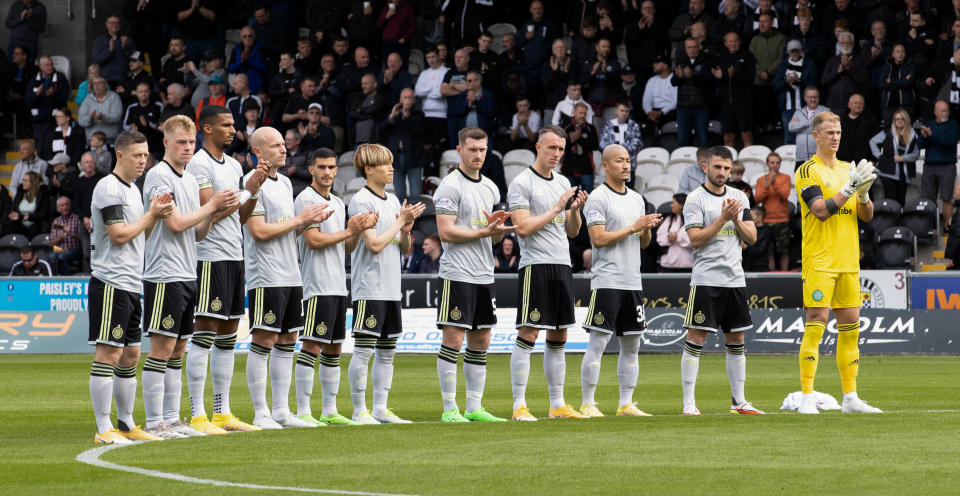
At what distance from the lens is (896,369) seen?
18141 millimetres

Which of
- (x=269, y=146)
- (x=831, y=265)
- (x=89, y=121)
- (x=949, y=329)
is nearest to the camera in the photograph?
(x=269, y=146)

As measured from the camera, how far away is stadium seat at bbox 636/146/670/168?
26016mm

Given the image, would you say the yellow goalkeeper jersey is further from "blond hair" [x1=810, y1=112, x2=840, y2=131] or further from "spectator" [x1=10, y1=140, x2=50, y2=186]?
"spectator" [x1=10, y1=140, x2=50, y2=186]

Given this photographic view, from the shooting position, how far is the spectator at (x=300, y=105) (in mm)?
26906

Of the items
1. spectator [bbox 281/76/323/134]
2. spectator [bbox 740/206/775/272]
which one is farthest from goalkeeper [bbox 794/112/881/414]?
spectator [bbox 281/76/323/134]

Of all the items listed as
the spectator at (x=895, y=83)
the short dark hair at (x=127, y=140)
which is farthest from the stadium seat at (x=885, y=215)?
the short dark hair at (x=127, y=140)

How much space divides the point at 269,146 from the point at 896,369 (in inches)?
419

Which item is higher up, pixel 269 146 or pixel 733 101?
pixel 733 101

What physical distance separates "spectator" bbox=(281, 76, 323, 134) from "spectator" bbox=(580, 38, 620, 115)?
5.59 metres

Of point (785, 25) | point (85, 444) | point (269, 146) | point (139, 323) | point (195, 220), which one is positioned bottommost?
point (85, 444)

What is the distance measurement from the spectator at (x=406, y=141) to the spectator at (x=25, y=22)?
31.5 ft

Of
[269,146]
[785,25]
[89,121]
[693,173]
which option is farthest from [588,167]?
[269,146]

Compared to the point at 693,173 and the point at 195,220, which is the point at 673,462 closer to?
the point at 195,220

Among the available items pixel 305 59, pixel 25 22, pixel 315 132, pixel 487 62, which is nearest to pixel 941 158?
pixel 487 62
